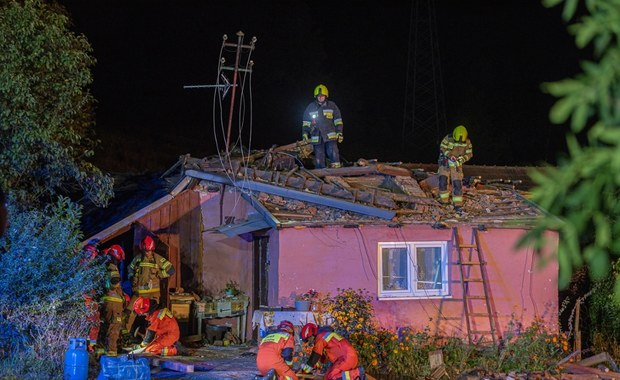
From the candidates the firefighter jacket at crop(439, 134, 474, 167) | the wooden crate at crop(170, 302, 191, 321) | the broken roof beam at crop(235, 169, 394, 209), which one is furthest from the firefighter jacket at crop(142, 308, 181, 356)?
the firefighter jacket at crop(439, 134, 474, 167)

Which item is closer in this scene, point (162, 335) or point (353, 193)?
point (162, 335)

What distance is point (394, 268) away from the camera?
15562 millimetres

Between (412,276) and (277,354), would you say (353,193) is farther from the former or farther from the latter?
(277,354)

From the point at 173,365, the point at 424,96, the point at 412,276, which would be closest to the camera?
the point at 173,365

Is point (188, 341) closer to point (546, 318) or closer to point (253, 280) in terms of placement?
point (253, 280)

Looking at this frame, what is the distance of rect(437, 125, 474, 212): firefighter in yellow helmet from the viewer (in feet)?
52.1

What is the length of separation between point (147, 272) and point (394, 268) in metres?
A: 4.60

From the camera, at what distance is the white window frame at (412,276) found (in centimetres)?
1530

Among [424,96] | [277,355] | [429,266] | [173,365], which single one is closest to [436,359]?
[429,266]

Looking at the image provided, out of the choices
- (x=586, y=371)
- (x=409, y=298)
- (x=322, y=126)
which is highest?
(x=322, y=126)

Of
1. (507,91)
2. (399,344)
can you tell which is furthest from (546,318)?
(507,91)

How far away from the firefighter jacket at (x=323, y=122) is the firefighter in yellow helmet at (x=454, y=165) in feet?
7.44

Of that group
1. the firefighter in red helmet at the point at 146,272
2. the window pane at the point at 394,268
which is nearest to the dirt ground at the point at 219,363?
the firefighter in red helmet at the point at 146,272

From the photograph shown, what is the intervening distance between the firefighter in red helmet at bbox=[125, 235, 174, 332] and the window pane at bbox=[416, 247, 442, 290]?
4.67 m
